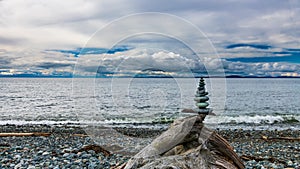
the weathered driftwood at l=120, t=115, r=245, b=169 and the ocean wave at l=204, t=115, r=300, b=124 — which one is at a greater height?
the weathered driftwood at l=120, t=115, r=245, b=169

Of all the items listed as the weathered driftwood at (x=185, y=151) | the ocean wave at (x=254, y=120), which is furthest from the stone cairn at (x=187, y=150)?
the ocean wave at (x=254, y=120)

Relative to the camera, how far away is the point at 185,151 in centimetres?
376

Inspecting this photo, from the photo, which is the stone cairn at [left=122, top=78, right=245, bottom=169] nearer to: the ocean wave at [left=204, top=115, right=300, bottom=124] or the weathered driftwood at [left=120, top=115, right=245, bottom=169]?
the weathered driftwood at [left=120, top=115, right=245, bottom=169]

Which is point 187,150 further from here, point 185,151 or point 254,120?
point 254,120

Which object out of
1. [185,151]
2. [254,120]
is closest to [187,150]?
[185,151]

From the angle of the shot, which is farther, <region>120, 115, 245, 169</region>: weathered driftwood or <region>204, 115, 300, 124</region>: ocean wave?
<region>204, 115, 300, 124</region>: ocean wave

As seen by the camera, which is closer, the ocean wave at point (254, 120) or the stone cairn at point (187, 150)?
the stone cairn at point (187, 150)

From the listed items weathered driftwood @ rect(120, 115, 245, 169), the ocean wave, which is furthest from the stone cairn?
the ocean wave

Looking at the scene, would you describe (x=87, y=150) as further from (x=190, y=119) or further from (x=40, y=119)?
(x=40, y=119)

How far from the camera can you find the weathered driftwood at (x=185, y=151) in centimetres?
339

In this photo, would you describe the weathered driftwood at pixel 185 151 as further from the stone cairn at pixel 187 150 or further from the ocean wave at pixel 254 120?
the ocean wave at pixel 254 120

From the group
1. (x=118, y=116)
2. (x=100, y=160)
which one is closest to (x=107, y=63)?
(x=100, y=160)

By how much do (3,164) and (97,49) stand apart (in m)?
4.84

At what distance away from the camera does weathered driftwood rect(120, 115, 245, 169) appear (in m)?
3.39
